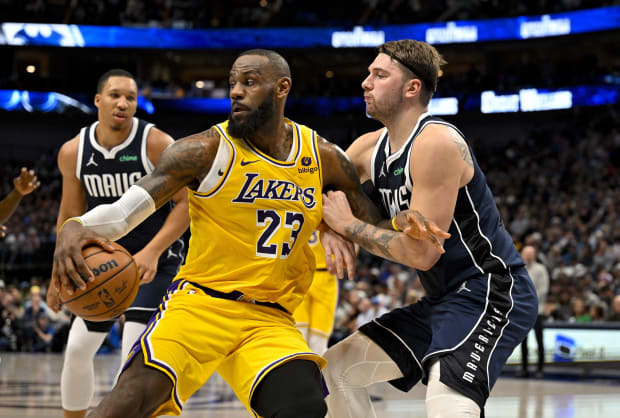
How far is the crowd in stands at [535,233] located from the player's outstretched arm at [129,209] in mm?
9201

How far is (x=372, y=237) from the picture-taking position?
11.8ft

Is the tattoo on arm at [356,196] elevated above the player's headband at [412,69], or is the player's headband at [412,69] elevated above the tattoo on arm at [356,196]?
the player's headband at [412,69]

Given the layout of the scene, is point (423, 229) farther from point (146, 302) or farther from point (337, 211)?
point (146, 302)

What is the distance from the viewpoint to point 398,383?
3.92 m

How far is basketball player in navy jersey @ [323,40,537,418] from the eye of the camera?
341 centimetres

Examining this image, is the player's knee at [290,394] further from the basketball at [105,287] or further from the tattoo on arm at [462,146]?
the tattoo on arm at [462,146]

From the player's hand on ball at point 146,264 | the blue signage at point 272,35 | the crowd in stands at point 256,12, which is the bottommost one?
the player's hand on ball at point 146,264

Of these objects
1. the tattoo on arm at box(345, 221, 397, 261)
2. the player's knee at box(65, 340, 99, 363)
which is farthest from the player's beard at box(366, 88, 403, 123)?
the player's knee at box(65, 340, 99, 363)

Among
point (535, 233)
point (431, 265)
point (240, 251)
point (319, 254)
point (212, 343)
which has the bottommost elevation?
point (535, 233)

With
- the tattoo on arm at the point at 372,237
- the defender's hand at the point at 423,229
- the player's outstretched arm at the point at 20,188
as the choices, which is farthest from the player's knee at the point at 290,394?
the player's outstretched arm at the point at 20,188

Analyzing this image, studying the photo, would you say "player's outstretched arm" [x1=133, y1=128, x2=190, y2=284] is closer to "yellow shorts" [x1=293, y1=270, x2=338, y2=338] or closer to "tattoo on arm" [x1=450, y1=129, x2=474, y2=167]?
"tattoo on arm" [x1=450, y1=129, x2=474, y2=167]

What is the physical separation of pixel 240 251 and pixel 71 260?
80cm

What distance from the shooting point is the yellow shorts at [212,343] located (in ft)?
10.5

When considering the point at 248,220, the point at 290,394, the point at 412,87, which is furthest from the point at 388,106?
the point at 290,394
